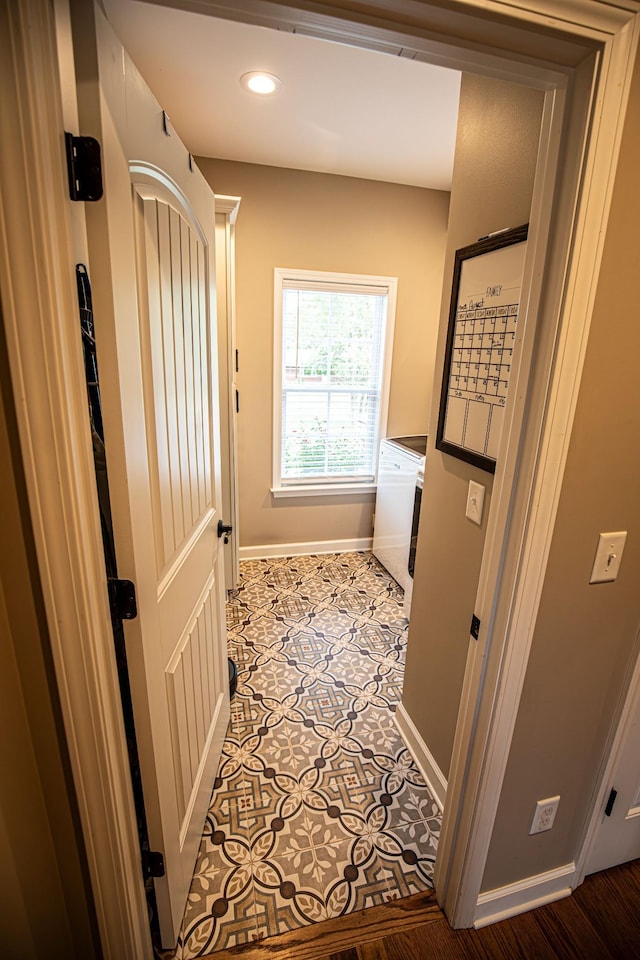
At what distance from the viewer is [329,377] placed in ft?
10.9

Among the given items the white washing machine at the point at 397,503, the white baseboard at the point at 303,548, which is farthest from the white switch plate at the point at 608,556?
the white baseboard at the point at 303,548

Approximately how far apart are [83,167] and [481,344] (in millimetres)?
1076

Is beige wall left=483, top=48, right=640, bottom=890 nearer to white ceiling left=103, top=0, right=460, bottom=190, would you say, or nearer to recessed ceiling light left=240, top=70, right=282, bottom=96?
white ceiling left=103, top=0, right=460, bottom=190

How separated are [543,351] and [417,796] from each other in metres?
1.66

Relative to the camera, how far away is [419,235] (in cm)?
317

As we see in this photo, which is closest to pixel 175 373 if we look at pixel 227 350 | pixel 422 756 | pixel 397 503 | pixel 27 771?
pixel 27 771

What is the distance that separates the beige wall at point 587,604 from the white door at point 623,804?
5cm

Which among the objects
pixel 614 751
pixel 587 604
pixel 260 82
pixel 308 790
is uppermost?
pixel 260 82

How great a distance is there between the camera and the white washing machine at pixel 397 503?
9.16 ft

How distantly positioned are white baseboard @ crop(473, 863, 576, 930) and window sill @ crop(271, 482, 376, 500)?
2.50 m

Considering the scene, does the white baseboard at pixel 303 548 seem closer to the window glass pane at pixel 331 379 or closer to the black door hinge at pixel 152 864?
the window glass pane at pixel 331 379

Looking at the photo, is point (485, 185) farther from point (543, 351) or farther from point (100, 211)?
point (100, 211)

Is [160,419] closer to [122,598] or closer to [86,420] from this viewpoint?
[86,420]

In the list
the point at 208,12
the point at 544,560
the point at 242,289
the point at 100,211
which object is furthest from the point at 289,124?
the point at 544,560
